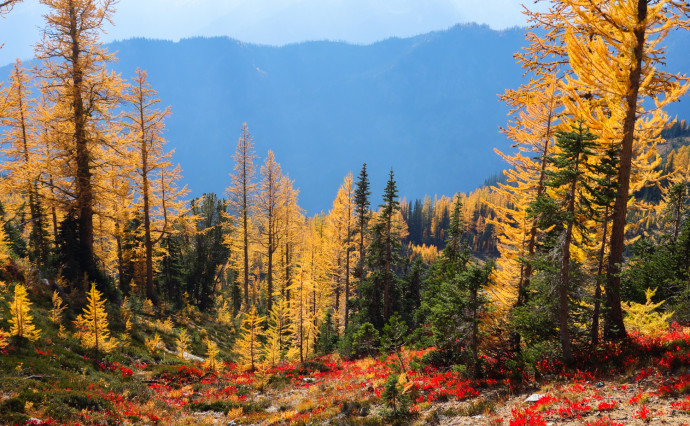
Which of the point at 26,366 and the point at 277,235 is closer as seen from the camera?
the point at 26,366

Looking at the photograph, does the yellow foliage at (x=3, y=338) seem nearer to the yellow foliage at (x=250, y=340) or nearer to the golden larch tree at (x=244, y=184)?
the yellow foliage at (x=250, y=340)

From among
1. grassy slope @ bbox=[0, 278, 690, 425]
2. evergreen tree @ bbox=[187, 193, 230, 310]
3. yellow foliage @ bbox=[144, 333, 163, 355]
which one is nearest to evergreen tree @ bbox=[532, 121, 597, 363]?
grassy slope @ bbox=[0, 278, 690, 425]

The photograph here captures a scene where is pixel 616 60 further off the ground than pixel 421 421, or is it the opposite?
pixel 616 60

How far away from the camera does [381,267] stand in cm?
2697

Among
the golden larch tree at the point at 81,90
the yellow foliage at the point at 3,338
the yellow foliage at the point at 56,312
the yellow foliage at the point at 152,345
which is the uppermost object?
the golden larch tree at the point at 81,90

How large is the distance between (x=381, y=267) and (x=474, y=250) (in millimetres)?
117724

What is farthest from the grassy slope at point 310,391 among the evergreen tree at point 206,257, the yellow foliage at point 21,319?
the evergreen tree at point 206,257

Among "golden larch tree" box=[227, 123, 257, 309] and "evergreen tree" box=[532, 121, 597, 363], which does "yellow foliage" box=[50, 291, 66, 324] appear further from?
"evergreen tree" box=[532, 121, 597, 363]

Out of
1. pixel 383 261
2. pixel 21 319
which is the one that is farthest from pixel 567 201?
pixel 383 261

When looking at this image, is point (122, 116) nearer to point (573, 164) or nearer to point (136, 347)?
point (136, 347)

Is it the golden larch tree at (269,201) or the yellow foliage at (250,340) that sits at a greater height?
the golden larch tree at (269,201)

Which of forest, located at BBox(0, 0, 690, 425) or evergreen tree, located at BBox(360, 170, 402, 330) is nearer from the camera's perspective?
forest, located at BBox(0, 0, 690, 425)

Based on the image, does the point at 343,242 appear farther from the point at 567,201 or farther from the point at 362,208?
the point at 567,201

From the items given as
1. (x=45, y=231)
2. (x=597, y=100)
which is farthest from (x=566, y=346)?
(x=45, y=231)
